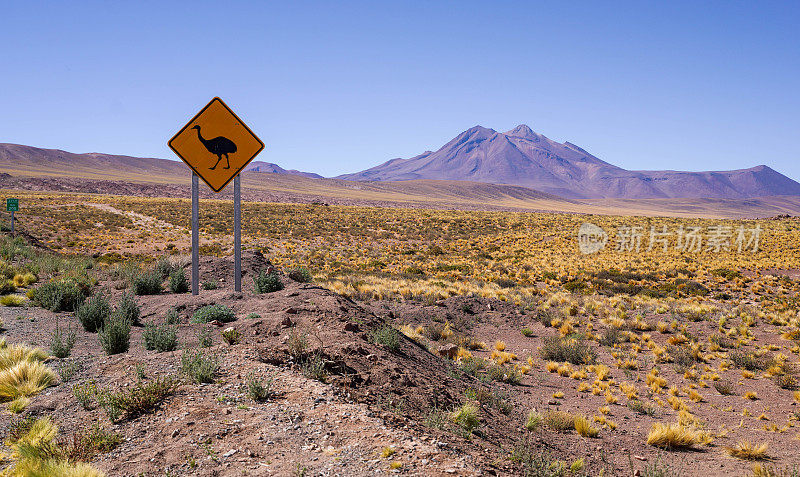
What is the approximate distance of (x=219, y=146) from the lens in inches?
312

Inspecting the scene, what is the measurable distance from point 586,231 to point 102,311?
44.2 metres

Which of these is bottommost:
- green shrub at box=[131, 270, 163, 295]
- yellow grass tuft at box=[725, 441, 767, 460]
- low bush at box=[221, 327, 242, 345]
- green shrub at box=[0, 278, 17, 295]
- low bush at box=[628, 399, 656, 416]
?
low bush at box=[628, 399, 656, 416]

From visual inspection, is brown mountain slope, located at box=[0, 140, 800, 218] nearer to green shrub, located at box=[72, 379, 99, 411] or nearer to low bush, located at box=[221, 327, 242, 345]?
low bush, located at box=[221, 327, 242, 345]

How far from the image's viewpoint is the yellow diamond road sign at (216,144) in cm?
773

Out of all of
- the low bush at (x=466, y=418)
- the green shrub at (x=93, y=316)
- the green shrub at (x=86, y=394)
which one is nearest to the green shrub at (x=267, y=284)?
the green shrub at (x=93, y=316)

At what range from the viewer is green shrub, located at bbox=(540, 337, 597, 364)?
10.9m

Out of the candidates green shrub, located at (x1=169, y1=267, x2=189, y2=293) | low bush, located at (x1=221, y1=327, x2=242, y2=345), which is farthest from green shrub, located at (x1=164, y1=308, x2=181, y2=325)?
green shrub, located at (x1=169, y1=267, x2=189, y2=293)

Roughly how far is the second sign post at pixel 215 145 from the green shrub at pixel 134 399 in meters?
3.60

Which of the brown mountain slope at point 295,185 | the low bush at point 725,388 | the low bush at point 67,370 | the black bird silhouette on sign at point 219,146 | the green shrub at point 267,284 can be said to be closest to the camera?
the low bush at point 67,370

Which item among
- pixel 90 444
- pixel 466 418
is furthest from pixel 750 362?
pixel 90 444

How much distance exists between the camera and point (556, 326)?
46.2 ft

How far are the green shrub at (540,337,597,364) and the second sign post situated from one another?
7.70 meters

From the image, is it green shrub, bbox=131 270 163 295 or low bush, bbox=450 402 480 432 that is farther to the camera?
green shrub, bbox=131 270 163 295

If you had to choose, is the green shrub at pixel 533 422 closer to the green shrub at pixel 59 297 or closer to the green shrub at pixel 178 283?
the green shrub at pixel 178 283
